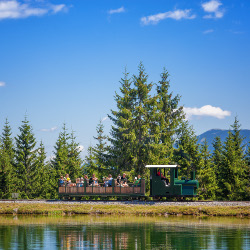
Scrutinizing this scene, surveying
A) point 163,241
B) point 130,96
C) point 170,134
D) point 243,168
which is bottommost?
point 163,241

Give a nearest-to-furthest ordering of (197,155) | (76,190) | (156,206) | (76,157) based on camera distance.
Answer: (156,206) → (76,190) → (197,155) → (76,157)

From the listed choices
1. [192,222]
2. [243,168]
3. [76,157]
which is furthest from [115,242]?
[76,157]

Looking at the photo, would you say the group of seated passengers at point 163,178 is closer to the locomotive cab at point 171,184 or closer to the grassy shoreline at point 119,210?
the locomotive cab at point 171,184

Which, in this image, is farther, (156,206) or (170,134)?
(170,134)

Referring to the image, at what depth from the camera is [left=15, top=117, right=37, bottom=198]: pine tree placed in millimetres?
53812

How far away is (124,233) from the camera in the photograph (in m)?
20.0

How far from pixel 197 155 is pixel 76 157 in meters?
20.5

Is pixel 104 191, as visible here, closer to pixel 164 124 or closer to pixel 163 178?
pixel 163 178

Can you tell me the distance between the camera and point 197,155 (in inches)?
1763

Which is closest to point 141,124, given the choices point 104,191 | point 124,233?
point 104,191

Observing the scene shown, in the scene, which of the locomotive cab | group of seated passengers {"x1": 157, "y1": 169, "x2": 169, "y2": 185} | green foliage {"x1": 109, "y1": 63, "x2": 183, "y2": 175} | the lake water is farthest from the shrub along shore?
green foliage {"x1": 109, "y1": 63, "x2": 183, "y2": 175}

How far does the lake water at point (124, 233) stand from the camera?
17.0 meters

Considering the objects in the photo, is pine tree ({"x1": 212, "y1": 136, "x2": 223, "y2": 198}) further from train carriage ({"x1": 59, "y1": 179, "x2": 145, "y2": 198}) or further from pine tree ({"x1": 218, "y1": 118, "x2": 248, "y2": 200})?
train carriage ({"x1": 59, "y1": 179, "x2": 145, "y2": 198})

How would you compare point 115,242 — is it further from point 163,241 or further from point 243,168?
point 243,168
